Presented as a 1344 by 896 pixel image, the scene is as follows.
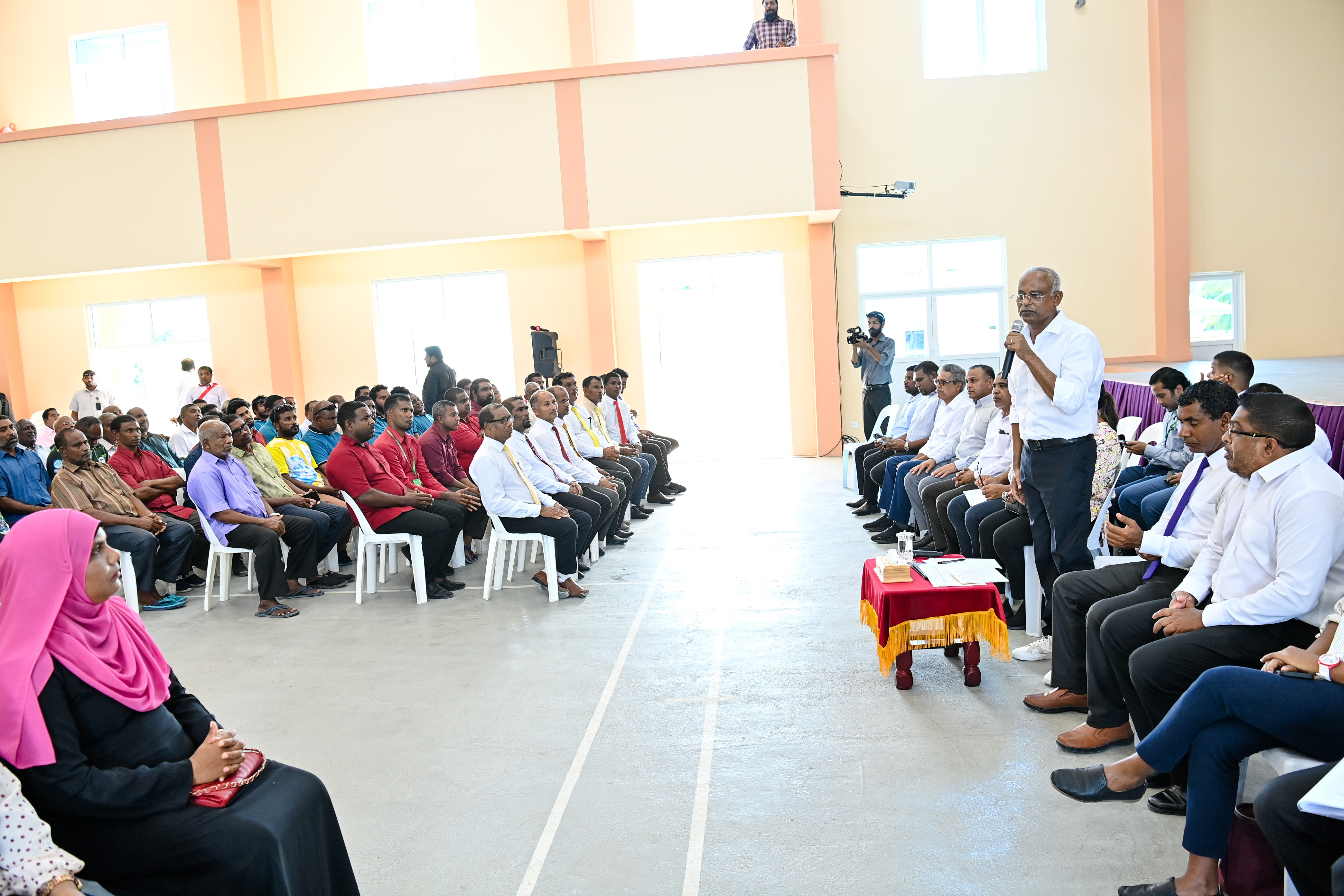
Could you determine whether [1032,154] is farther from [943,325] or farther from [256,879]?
[256,879]

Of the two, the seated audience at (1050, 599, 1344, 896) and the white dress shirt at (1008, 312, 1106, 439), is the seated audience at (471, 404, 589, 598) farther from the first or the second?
the seated audience at (1050, 599, 1344, 896)

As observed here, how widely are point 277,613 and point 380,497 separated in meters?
0.87

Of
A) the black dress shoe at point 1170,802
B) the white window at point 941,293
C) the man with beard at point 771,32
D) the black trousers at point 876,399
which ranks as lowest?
the black dress shoe at point 1170,802

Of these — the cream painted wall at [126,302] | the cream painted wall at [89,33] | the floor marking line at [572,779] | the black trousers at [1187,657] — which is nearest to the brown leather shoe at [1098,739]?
the black trousers at [1187,657]

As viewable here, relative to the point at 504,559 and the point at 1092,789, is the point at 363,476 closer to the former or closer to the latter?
the point at 504,559

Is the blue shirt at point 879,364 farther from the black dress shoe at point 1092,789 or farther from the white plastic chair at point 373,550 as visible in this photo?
the black dress shoe at point 1092,789

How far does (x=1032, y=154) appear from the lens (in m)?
10.8

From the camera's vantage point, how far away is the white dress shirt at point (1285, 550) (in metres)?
2.40

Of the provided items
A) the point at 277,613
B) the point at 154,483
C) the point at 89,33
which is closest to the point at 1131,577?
the point at 277,613

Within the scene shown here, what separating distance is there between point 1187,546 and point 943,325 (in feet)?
27.9

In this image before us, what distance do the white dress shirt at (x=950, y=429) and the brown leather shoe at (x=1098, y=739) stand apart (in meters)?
3.14

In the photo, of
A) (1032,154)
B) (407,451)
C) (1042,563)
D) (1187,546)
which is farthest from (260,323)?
(1187,546)

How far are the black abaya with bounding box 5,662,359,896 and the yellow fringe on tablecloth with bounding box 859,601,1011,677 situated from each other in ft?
7.40

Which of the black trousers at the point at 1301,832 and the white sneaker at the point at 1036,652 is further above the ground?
the black trousers at the point at 1301,832
